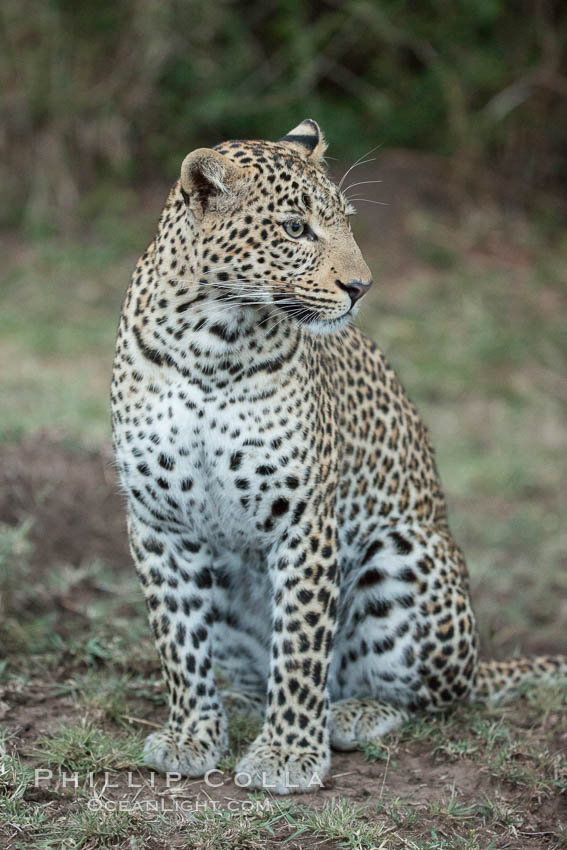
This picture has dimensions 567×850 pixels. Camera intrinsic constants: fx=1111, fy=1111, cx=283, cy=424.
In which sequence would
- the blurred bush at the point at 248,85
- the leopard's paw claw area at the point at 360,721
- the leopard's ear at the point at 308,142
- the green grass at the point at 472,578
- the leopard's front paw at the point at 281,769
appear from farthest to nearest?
the blurred bush at the point at 248,85
the leopard's paw claw area at the point at 360,721
the leopard's ear at the point at 308,142
the leopard's front paw at the point at 281,769
the green grass at the point at 472,578

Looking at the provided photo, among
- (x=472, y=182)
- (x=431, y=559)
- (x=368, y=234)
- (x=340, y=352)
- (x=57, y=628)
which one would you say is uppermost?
(x=472, y=182)

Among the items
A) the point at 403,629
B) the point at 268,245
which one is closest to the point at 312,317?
the point at 268,245

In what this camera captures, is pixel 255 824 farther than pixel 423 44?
No

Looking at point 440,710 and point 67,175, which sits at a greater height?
point 67,175

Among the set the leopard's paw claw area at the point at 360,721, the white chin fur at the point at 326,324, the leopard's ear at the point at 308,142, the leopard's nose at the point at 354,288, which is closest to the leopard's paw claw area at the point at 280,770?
the leopard's paw claw area at the point at 360,721

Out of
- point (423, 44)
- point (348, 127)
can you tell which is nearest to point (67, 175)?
point (348, 127)

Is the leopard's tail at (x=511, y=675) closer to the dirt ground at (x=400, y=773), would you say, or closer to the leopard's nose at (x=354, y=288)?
the dirt ground at (x=400, y=773)

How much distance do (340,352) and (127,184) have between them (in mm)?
9896

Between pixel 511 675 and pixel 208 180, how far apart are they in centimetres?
280

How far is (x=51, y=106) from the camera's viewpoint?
13.3 m

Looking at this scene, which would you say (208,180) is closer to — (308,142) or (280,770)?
(308,142)

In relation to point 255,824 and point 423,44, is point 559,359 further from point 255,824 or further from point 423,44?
point 255,824

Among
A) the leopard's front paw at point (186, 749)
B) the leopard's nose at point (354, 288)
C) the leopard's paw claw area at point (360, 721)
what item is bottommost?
the leopard's front paw at point (186, 749)

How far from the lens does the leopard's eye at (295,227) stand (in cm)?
409
